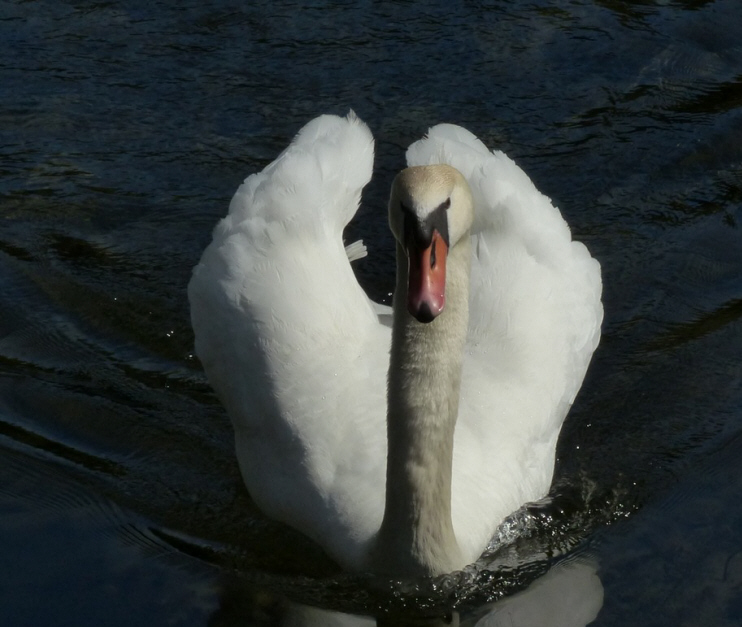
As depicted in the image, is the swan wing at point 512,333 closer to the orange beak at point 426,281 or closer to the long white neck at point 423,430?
the long white neck at point 423,430

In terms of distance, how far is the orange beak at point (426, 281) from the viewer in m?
4.48

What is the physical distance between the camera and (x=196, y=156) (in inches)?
364

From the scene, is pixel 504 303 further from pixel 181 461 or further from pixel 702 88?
pixel 702 88

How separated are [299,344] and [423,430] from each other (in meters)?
1.10

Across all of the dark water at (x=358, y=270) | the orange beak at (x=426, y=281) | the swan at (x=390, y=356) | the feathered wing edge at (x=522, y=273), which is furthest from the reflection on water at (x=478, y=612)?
the orange beak at (x=426, y=281)

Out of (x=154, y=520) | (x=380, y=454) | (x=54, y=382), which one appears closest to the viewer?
(x=380, y=454)

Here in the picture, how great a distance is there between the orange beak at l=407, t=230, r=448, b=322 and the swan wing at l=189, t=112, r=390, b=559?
57.4 inches

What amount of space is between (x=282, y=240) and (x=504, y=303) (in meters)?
1.16

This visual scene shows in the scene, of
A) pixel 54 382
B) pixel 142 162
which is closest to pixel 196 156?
pixel 142 162

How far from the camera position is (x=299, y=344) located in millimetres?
6098

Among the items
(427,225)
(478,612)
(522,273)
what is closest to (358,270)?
(522,273)

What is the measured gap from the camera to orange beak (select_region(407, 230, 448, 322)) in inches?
176

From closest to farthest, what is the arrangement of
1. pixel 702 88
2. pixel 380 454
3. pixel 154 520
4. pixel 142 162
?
pixel 380 454 → pixel 154 520 → pixel 142 162 → pixel 702 88

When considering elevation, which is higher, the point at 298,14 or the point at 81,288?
the point at 298,14
